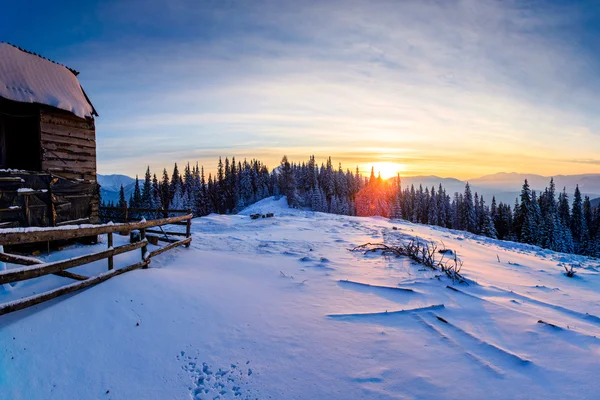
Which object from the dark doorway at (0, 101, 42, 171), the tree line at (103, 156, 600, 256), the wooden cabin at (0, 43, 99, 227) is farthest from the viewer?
the tree line at (103, 156, 600, 256)

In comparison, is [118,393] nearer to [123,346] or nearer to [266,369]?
[123,346]

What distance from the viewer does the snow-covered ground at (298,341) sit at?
3539mm

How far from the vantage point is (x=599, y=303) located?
6.55 meters

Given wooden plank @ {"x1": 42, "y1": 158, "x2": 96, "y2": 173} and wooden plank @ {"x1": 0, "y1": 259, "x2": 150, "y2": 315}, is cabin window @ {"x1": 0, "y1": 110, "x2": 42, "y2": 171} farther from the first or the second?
wooden plank @ {"x1": 0, "y1": 259, "x2": 150, "y2": 315}

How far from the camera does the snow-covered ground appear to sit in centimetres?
354

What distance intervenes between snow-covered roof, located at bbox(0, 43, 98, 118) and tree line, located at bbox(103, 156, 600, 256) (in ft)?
189

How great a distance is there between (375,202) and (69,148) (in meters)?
90.8

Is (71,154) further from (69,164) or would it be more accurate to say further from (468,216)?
(468,216)

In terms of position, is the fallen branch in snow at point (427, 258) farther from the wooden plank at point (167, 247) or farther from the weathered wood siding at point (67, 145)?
the weathered wood siding at point (67, 145)

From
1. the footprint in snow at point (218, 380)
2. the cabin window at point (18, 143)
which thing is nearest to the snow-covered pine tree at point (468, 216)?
the cabin window at point (18, 143)

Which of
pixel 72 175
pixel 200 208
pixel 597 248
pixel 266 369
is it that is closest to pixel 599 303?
pixel 266 369

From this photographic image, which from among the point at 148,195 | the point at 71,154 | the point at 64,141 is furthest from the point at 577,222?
the point at 148,195

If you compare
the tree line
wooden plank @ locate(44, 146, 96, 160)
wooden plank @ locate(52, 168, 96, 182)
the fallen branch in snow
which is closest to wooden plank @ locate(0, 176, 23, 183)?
wooden plank @ locate(52, 168, 96, 182)

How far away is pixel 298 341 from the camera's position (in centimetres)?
456
